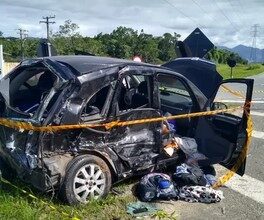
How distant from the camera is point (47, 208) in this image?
4.98 m

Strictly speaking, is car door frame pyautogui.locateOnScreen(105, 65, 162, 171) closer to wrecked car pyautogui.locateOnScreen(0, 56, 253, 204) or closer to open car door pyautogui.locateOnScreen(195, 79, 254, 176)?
wrecked car pyautogui.locateOnScreen(0, 56, 253, 204)

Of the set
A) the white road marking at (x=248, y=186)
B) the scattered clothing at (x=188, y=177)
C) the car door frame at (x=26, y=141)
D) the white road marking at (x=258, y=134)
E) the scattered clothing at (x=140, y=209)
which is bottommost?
the white road marking at (x=248, y=186)

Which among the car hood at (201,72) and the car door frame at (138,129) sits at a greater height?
the car hood at (201,72)

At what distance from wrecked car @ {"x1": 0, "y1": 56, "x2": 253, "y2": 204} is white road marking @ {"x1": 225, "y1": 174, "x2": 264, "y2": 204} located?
0.27m

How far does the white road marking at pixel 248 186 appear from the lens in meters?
6.08

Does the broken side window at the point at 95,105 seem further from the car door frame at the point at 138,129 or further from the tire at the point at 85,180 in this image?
the tire at the point at 85,180

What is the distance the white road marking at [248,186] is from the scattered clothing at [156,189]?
1136 mm

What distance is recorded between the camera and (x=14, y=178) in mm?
5797

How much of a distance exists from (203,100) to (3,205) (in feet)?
11.5

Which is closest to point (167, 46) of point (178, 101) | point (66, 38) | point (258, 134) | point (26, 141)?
point (66, 38)

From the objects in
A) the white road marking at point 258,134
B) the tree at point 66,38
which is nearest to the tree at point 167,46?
the tree at point 66,38

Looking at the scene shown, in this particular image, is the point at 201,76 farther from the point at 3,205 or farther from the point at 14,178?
the point at 3,205

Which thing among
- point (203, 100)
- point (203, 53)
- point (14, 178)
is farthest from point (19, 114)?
point (203, 53)

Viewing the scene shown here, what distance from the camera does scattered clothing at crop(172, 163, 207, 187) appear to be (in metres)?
5.86
